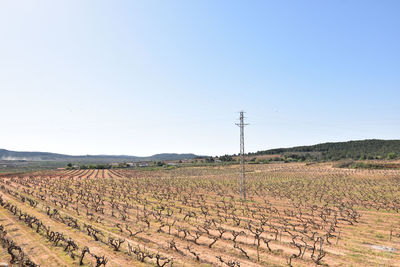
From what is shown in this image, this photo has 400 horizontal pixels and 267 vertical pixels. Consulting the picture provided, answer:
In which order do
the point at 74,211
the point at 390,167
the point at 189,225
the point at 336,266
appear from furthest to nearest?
the point at 390,167 < the point at 74,211 < the point at 189,225 < the point at 336,266

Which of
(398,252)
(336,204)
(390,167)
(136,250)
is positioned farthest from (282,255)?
(390,167)

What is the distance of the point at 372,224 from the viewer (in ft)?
100.0

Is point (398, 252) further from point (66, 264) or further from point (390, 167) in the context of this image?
point (390, 167)

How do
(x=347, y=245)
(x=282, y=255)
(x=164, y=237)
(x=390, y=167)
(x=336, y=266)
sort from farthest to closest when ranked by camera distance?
(x=390, y=167) → (x=164, y=237) → (x=347, y=245) → (x=282, y=255) → (x=336, y=266)

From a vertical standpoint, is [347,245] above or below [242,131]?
below

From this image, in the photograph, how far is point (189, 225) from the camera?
2948cm

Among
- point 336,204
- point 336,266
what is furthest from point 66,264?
point 336,204

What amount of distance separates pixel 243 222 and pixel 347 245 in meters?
11.1

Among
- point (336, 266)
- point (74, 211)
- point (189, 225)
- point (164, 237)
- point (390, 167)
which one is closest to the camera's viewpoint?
point (336, 266)

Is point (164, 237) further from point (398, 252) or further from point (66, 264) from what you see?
point (398, 252)

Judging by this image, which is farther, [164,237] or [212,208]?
[212,208]

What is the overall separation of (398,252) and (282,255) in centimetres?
972

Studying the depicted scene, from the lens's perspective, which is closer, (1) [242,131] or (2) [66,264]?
(2) [66,264]

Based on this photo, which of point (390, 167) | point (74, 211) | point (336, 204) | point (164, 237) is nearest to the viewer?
point (164, 237)
